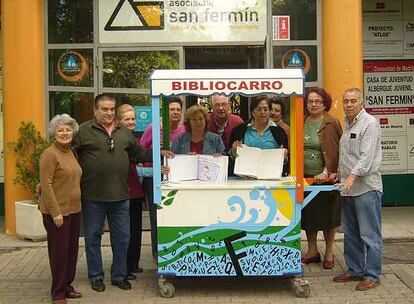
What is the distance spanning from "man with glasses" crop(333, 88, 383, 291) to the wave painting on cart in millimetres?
619

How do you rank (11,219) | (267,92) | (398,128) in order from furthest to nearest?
(398,128)
(11,219)
(267,92)

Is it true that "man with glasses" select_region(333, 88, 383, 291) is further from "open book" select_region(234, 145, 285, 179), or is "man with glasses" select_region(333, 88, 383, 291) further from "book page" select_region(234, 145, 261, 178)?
"book page" select_region(234, 145, 261, 178)

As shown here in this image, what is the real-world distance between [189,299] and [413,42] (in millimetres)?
6067

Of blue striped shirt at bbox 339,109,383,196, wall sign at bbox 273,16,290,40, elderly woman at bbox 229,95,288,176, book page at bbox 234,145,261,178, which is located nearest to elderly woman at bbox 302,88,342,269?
elderly woman at bbox 229,95,288,176

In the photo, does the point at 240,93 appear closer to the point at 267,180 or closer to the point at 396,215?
the point at 267,180

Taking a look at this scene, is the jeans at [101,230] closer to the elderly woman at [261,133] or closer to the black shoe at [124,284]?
the black shoe at [124,284]

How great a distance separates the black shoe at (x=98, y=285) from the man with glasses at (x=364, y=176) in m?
2.30

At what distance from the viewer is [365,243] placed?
5.45 m

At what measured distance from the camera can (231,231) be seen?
5.20 m

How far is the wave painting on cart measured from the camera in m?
5.19

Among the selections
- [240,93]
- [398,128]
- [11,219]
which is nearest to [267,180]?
[240,93]

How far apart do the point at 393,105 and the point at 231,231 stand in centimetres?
523

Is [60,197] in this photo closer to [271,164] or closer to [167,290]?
[167,290]

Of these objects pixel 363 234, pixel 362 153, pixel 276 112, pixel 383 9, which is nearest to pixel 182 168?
pixel 276 112
